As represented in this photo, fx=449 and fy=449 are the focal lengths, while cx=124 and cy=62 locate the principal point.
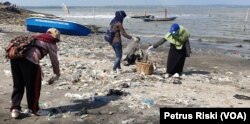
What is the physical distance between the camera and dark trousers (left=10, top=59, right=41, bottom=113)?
289 inches

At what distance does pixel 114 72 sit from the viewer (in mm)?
11984

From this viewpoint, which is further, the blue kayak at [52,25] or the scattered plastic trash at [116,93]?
the blue kayak at [52,25]

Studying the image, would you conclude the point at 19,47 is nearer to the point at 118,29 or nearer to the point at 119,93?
the point at 119,93

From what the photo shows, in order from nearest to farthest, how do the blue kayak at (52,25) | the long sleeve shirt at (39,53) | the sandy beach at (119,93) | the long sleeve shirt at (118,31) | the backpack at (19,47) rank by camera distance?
1. the backpack at (19,47)
2. the long sleeve shirt at (39,53)
3. the sandy beach at (119,93)
4. the long sleeve shirt at (118,31)
5. the blue kayak at (52,25)

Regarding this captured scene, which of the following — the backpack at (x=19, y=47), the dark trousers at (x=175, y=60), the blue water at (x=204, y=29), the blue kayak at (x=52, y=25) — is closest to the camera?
the backpack at (x=19, y=47)

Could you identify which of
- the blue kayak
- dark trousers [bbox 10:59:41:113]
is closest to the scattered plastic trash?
dark trousers [bbox 10:59:41:113]

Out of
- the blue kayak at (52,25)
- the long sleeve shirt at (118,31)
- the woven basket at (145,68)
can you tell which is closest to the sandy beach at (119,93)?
the woven basket at (145,68)

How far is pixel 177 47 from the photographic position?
39.5 ft

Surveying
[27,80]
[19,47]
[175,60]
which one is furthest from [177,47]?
[19,47]

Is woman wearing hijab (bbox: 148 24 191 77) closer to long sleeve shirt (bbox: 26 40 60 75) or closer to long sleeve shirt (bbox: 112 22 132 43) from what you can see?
long sleeve shirt (bbox: 112 22 132 43)

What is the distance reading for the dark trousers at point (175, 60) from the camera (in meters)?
12.0

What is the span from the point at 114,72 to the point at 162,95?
2890 mm

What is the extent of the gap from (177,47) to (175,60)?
35 centimetres

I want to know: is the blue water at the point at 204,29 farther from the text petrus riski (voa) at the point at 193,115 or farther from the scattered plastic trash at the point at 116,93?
the text petrus riski (voa) at the point at 193,115
